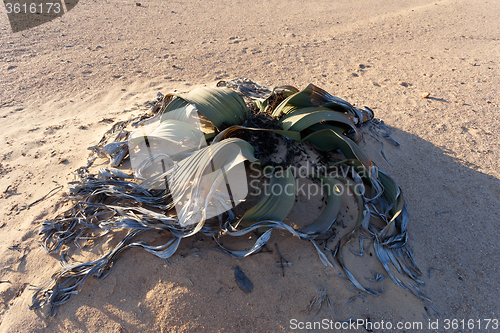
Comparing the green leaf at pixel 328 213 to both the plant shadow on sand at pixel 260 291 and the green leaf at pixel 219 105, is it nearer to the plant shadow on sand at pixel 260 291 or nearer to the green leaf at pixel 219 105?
the plant shadow on sand at pixel 260 291

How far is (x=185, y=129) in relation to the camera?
7.23 feet

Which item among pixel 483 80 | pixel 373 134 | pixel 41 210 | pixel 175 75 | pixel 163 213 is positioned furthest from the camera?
pixel 175 75

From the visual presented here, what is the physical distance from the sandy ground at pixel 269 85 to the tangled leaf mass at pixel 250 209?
0.34 feet

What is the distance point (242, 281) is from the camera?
1.65m

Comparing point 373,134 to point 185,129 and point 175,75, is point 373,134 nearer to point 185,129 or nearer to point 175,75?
point 185,129

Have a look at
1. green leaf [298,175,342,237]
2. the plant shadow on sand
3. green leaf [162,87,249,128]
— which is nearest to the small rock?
the plant shadow on sand

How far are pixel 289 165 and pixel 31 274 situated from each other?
74.5 inches

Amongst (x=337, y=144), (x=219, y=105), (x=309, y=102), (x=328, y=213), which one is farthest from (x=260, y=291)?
(x=309, y=102)

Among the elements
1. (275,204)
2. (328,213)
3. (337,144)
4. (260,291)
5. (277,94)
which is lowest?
(260,291)

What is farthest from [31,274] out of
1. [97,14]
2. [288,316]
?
[97,14]

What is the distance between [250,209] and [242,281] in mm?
431

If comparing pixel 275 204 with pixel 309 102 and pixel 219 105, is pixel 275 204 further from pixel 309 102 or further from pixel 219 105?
pixel 309 102

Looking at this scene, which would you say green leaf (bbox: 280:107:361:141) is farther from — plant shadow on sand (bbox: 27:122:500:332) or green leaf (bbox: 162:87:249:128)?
plant shadow on sand (bbox: 27:122:500:332)

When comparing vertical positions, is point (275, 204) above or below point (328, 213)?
above
